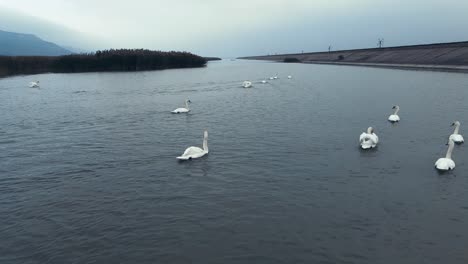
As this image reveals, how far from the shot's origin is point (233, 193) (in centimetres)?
1227

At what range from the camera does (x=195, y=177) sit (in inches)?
545

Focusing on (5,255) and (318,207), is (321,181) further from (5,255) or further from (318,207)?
(5,255)

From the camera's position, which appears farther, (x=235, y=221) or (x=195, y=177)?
(x=195, y=177)

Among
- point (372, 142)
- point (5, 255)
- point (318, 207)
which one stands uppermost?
point (372, 142)

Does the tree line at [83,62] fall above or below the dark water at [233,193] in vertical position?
above

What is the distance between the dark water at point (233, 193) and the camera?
9.07 meters

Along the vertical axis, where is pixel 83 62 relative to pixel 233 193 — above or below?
above

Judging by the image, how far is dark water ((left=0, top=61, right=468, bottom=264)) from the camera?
9070mm

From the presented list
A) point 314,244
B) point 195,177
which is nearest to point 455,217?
point 314,244

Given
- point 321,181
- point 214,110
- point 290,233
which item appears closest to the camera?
point 290,233

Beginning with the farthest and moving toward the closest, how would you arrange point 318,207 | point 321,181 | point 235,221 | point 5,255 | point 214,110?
point 214,110, point 321,181, point 318,207, point 235,221, point 5,255

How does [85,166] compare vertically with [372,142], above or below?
below

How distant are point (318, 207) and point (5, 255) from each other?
8.49 meters

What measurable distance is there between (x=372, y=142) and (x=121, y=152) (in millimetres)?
11847
